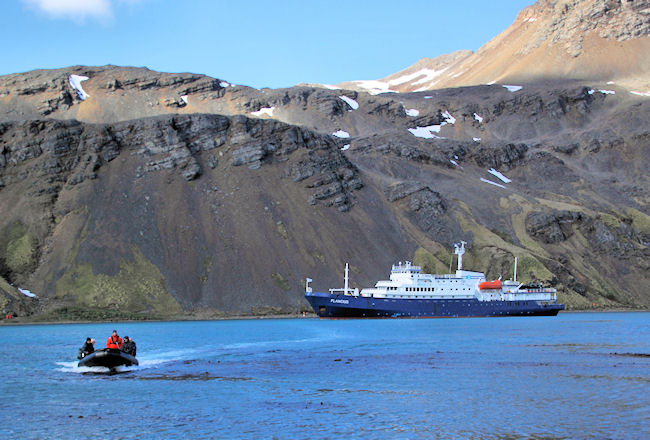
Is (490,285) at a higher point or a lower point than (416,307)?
higher

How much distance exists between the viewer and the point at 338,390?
38.3 meters

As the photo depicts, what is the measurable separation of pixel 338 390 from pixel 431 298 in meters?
75.5

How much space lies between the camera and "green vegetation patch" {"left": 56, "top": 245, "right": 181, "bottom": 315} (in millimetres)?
104188

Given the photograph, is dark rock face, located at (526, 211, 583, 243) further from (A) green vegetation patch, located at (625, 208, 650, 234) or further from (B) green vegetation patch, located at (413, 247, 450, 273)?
(B) green vegetation patch, located at (413, 247, 450, 273)

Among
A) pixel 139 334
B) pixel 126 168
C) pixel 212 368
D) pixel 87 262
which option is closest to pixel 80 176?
pixel 126 168

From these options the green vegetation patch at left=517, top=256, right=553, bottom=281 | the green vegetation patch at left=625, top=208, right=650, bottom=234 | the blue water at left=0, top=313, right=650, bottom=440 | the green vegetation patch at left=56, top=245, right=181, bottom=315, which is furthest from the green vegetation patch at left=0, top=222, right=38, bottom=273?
the green vegetation patch at left=625, top=208, right=650, bottom=234

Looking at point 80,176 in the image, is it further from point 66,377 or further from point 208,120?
point 66,377

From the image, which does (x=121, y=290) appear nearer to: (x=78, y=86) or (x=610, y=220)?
(x=610, y=220)

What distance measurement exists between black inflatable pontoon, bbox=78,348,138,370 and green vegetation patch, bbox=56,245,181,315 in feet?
182

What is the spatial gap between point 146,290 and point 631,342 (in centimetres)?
6673

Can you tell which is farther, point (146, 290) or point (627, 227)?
point (627, 227)

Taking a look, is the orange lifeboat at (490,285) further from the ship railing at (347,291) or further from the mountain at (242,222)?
the ship railing at (347,291)

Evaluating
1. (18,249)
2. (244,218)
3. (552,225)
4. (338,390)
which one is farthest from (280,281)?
(338,390)

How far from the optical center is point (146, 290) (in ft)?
352
